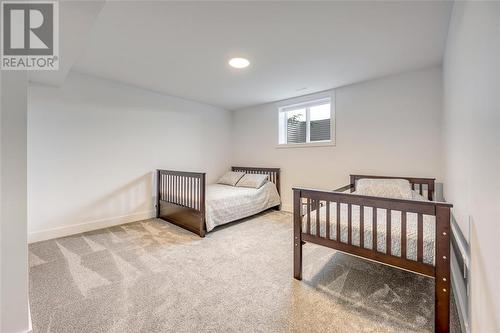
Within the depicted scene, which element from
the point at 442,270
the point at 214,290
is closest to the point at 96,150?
the point at 214,290

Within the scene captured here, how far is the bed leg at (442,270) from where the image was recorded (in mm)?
1279

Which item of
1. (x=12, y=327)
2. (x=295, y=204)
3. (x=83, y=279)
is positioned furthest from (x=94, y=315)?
(x=295, y=204)

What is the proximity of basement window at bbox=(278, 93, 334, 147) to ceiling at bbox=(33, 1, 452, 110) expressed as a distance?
59 cm

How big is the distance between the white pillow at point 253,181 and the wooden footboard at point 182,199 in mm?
1252

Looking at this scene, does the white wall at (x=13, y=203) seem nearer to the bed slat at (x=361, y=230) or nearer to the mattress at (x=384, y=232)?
the mattress at (x=384, y=232)

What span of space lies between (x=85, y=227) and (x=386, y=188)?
398 cm

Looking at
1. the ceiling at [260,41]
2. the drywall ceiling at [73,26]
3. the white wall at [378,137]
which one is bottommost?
the white wall at [378,137]

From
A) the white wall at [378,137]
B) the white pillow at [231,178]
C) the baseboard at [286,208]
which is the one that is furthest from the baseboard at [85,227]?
the white wall at [378,137]

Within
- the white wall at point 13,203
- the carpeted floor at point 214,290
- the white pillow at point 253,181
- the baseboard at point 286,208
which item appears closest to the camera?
the white wall at point 13,203

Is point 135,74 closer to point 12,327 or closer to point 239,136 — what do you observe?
point 239,136

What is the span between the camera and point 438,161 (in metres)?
2.80

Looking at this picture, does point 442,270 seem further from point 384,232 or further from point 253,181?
point 253,181

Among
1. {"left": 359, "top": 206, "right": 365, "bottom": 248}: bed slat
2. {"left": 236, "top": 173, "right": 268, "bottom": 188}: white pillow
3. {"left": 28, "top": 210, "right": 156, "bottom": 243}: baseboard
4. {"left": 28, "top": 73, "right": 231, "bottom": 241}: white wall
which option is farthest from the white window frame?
{"left": 28, "top": 210, "right": 156, "bottom": 243}: baseboard

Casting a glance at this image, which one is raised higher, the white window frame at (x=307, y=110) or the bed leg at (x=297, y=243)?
the white window frame at (x=307, y=110)
